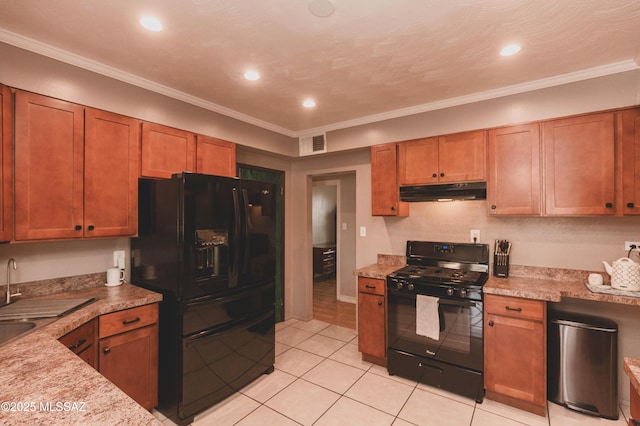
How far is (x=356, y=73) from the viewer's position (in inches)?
97.2

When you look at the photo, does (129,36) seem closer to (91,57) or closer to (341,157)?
(91,57)

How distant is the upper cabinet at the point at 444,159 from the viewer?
9.36 ft

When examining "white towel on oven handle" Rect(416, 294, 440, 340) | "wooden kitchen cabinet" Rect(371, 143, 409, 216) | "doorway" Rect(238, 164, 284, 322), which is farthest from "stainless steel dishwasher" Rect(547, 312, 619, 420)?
"doorway" Rect(238, 164, 284, 322)

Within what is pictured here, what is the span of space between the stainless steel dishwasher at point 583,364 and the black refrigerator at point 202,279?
96.9 inches

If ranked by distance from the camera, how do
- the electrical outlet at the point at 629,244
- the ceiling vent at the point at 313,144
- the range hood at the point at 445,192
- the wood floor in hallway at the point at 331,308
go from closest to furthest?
the electrical outlet at the point at 629,244 → the range hood at the point at 445,192 → the ceiling vent at the point at 313,144 → the wood floor in hallway at the point at 331,308

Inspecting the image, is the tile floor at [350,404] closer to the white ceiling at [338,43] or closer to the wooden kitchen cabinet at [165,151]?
the wooden kitchen cabinet at [165,151]

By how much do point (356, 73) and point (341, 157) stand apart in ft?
5.43

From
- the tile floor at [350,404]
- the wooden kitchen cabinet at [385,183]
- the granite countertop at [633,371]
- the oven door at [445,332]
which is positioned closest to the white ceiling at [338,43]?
the wooden kitchen cabinet at [385,183]

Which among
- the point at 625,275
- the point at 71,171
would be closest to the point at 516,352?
the point at 625,275

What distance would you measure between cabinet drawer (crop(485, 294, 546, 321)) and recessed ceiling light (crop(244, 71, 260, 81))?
261 cm

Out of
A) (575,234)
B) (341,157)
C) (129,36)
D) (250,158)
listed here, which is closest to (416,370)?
(575,234)

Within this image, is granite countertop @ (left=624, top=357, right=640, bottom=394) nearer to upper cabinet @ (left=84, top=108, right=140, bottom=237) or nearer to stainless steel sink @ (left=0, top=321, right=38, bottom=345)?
stainless steel sink @ (left=0, top=321, right=38, bottom=345)

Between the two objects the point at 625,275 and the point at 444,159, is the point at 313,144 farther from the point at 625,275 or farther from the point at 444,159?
the point at 625,275

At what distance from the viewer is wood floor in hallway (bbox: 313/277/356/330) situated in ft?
14.6
